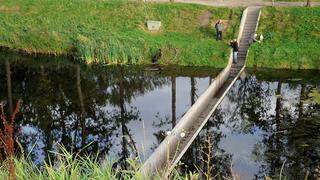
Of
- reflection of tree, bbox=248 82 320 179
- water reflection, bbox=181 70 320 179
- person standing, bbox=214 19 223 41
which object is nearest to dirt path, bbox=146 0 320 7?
person standing, bbox=214 19 223 41

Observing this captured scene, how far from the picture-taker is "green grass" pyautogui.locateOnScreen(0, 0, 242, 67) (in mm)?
36469

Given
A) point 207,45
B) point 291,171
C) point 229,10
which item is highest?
point 229,10

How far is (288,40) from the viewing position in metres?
36.4

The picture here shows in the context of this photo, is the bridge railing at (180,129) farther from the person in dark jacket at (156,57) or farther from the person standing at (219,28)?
the person in dark jacket at (156,57)

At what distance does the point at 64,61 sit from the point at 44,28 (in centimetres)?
551

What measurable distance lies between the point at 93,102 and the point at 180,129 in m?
9.59

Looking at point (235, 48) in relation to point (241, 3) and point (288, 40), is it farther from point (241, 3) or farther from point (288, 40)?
point (241, 3)

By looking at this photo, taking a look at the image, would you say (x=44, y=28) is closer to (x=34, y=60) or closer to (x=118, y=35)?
(x=34, y=60)

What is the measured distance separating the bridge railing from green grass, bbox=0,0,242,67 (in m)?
3.93

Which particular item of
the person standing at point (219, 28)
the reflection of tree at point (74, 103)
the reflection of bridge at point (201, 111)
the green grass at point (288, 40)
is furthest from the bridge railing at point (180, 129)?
the green grass at point (288, 40)

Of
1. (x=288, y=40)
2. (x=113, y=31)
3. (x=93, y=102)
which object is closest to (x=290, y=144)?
(x=93, y=102)

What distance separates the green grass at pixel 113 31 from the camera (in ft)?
120

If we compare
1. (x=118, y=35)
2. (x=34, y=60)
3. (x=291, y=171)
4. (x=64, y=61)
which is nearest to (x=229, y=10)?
(x=118, y=35)

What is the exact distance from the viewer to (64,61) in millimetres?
37531
